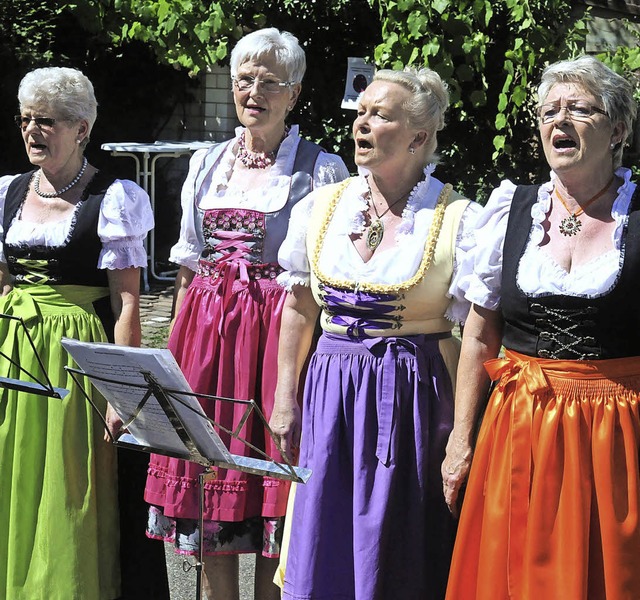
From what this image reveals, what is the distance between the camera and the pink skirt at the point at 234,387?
3.51 m

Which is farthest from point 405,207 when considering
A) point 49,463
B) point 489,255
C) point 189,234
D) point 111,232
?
point 49,463

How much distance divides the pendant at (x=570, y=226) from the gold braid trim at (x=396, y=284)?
0.39 metres

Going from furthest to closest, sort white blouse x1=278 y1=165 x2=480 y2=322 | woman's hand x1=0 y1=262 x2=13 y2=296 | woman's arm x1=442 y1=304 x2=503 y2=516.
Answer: woman's hand x1=0 y1=262 x2=13 y2=296 < white blouse x1=278 y1=165 x2=480 y2=322 < woman's arm x1=442 y1=304 x2=503 y2=516

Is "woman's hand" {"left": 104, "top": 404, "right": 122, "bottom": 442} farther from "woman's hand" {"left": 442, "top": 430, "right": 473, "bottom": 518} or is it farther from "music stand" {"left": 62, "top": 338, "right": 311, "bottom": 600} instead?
"woman's hand" {"left": 442, "top": 430, "right": 473, "bottom": 518}

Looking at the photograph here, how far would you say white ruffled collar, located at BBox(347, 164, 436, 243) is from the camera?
317 centimetres

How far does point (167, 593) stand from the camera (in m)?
3.77

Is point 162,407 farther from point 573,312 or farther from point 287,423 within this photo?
point 573,312

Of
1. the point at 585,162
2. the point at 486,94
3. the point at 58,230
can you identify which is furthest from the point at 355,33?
the point at 585,162

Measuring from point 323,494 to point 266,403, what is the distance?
52 centimetres

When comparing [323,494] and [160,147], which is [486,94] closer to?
[160,147]

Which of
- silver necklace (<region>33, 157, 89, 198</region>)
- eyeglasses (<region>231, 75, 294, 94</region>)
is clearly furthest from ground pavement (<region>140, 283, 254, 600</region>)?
eyeglasses (<region>231, 75, 294, 94</region>)

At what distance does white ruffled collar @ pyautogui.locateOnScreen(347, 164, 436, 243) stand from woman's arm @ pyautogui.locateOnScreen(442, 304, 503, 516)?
336mm

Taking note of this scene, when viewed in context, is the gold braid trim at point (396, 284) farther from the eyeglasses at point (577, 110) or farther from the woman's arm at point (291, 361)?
the eyeglasses at point (577, 110)

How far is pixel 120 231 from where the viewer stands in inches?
139
